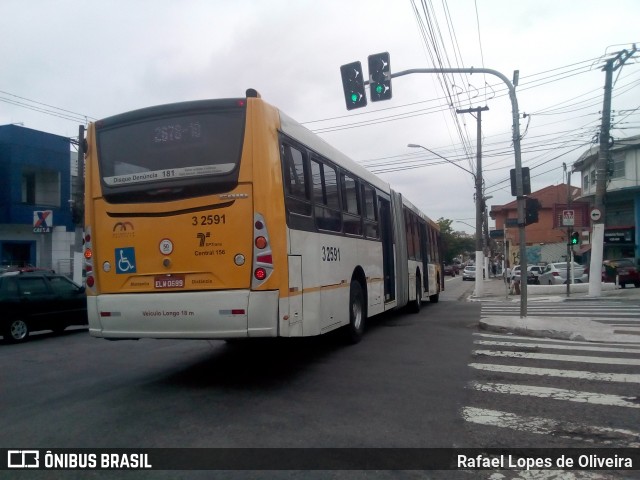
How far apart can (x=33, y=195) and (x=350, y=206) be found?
25975 millimetres

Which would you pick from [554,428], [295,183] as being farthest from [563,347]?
[295,183]

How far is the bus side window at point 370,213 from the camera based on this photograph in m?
11.0

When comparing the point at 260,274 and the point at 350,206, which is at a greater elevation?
the point at 350,206

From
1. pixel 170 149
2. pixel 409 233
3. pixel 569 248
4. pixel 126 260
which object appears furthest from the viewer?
pixel 569 248

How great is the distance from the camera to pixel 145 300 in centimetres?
696

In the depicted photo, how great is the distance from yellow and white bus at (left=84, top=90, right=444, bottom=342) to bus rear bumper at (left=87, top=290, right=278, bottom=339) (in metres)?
0.01

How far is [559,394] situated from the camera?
668 cm

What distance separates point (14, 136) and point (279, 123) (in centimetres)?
2589

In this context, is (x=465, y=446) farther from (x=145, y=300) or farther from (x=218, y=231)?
(x=145, y=300)

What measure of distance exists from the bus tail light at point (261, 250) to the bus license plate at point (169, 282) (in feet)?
3.07

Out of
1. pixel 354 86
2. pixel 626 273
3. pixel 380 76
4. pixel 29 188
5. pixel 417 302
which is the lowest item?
pixel 417 302

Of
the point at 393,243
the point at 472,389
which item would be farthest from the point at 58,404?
→ the point at 393,243

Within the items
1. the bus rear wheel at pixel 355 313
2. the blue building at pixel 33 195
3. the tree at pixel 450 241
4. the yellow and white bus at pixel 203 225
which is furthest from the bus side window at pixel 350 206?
the tree at pixel 450 241

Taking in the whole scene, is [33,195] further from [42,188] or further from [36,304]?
[36,304]
